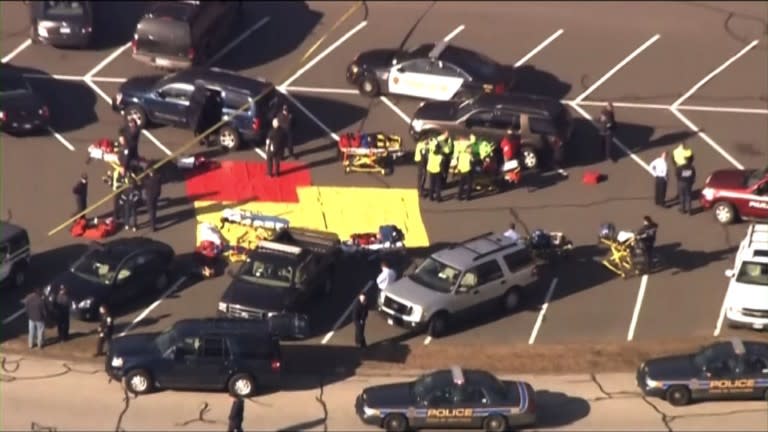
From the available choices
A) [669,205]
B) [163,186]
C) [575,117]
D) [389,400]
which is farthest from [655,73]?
[389,400]

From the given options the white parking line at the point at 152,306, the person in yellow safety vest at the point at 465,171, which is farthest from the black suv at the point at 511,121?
the white parking line at the point at 152,306

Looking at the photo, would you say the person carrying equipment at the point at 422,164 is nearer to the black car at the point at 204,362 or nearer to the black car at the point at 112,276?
the black car at the point at 112,276

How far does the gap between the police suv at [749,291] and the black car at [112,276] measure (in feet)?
39.1

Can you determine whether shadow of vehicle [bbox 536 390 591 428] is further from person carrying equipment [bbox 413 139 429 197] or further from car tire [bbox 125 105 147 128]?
car tire [bbox 125 105 147 128]

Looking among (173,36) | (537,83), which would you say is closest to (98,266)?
(173,36)

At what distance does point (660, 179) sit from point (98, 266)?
12.9 meters

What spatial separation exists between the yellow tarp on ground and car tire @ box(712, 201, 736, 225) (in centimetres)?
658

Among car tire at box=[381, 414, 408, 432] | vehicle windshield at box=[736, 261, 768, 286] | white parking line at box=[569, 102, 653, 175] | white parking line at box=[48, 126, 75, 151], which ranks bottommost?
car tire at box=[381, 414, 408, 432]

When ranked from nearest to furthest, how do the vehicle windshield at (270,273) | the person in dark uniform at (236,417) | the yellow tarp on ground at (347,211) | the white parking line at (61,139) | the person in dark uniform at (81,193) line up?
the person in dark uniform at (236,417) → the vehicle windshield at (270,273) → the person in dark uniform at (81,193) → the yellow tarp on ground at (347,211) → the white parking line at (61,139)

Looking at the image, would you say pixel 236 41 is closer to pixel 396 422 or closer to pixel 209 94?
pixel 209 94

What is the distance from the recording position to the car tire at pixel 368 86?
52.1m

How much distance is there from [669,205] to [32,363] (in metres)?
15.2

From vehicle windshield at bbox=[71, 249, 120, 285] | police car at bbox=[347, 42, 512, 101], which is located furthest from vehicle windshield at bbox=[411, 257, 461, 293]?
police car at bbox=[347, 42, 512, 101]

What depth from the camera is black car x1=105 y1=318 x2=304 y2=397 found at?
1576 inches
